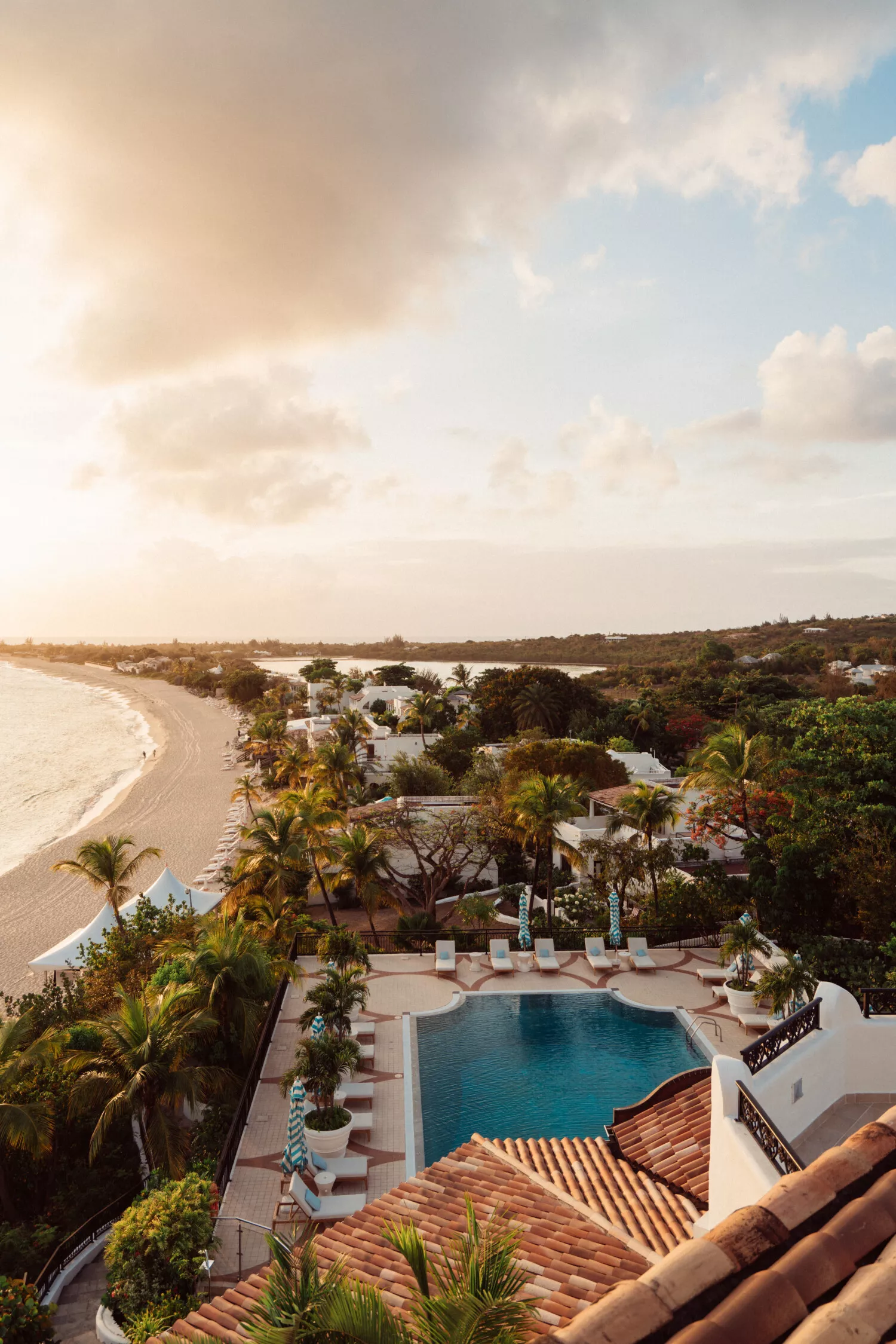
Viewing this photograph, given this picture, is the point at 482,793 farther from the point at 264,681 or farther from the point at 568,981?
the point at 264,681

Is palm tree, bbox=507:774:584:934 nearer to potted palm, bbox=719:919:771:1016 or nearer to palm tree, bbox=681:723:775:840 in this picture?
palm tree, bbox=681:723:775:840

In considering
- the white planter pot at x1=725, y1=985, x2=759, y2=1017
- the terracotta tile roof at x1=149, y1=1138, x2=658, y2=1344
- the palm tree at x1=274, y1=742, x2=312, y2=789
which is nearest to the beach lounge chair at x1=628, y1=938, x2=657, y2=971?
the white planter pot at x1=725, y1=985, x2=759, y2=1017

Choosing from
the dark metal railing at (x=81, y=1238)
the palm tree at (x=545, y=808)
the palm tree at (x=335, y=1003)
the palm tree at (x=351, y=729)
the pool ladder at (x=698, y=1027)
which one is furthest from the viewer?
the palm tree at (x=351, y=729)

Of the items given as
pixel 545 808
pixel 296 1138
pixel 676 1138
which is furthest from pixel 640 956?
pixel 296 1138

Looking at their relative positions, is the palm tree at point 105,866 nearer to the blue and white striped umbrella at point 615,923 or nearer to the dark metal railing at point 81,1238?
the dark metal railing at point 81,1238

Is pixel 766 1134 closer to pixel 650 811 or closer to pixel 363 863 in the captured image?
pixel 363 863

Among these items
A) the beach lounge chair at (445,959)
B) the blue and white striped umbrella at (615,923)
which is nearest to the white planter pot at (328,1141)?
the beach lounge chair at (445,959)

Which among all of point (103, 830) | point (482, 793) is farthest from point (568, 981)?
point (103, 830)
